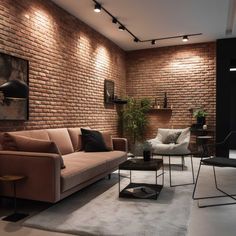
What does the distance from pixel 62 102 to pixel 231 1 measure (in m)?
3.47

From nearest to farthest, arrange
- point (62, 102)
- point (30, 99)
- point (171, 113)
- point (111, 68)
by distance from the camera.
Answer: point (30, 99)
point (62, 102)
point (111, 68)
point (171, 113)

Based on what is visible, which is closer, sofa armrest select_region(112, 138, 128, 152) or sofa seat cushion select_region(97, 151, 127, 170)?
sofa seat cushion select_region(97, 151, 127, 170)

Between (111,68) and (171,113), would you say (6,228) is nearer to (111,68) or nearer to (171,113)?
(111,68)

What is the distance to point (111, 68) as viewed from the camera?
22.8ft

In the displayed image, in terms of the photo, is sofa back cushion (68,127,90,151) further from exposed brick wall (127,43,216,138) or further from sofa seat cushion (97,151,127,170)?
exposed brick wall (127,43,216,138)

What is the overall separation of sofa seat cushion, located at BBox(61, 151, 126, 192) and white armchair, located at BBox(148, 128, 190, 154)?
114cm

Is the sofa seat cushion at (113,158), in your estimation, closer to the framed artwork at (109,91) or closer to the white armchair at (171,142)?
the white armchair at (171,142)

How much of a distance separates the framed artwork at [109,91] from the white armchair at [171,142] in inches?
59.2

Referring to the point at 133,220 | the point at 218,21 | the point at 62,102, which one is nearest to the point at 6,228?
the point at 133,220

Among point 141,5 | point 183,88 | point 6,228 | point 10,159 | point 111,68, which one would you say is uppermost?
point 141,5

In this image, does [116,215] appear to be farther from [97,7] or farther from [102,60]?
[102,60]

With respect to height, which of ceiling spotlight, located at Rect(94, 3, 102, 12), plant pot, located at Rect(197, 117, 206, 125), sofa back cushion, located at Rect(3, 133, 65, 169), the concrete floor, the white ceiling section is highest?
the white ceiling section

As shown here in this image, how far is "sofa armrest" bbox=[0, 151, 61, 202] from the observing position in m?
2.72

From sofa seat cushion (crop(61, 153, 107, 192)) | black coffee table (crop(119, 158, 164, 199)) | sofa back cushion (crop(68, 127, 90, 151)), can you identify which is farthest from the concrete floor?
sofa back cushion (crop(68, 127, 90, 151))
